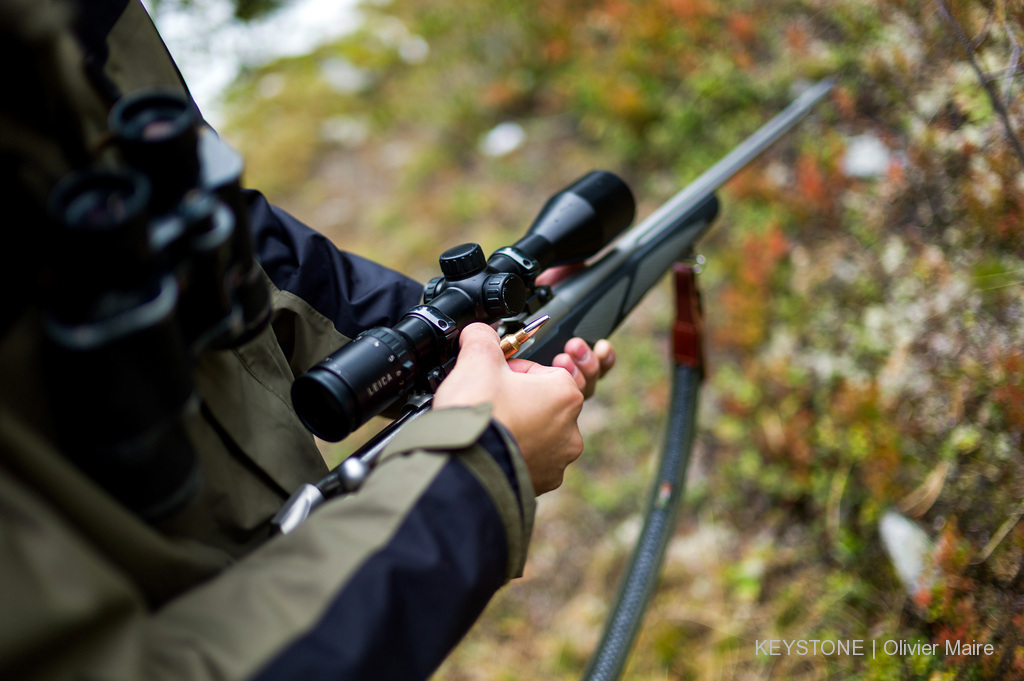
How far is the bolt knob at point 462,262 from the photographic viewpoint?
1544mm

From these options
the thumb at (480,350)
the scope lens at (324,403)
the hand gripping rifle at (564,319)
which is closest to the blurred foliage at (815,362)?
the hand gripping rifle at (564,319)

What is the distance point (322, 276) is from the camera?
158 cm

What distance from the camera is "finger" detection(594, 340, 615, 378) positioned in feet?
6.20

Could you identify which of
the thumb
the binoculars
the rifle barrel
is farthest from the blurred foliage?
the binoculars

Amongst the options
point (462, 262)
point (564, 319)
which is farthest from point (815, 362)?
A: point (462, 262)

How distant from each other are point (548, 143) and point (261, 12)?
14.0ft

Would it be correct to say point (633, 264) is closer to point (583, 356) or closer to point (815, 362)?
point (583, 356)

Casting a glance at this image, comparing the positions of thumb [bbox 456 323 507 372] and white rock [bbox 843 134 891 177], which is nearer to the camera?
thumb [bbox 456 323 507 372]

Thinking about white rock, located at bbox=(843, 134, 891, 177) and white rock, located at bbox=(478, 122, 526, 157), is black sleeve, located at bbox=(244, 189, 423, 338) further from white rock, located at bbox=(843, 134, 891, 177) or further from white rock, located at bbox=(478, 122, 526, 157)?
white rock, located at bbox=(478, 122, 526, 157)

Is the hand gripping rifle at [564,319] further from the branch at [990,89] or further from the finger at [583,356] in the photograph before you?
the branch at [990,89]

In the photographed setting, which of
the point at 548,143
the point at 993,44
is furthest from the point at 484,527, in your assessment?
the point at 548,143

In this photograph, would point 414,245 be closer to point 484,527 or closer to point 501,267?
point 501,267

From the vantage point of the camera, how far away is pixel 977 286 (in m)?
2.25

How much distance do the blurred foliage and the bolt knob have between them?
1.76 metres
